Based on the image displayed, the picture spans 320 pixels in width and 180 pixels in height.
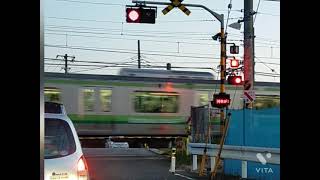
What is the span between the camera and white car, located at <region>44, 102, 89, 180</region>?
562 cm

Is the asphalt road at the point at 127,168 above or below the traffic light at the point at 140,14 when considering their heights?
below

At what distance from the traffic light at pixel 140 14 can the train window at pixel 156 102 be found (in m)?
11.8

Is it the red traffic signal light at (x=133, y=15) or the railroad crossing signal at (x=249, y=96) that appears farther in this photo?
the railroad crossing signal at (x=249, y=96)

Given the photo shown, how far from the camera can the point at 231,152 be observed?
13586mm

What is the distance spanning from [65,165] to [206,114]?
11.2m

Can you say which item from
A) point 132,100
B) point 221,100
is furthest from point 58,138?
point 132,100

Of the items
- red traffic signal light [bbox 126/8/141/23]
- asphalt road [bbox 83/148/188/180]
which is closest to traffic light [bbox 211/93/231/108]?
asphalt road [bbox 83/148/188/180]

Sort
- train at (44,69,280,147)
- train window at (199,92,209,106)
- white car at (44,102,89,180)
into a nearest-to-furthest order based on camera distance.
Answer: white car at (44,102,89,180), train at (44,69,280,147), train window at (199,92,209,106)

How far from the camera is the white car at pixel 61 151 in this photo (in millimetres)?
5617

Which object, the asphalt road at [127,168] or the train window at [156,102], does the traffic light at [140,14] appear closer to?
the asphalt road at [127,168]

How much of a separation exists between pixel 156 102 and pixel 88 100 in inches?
139

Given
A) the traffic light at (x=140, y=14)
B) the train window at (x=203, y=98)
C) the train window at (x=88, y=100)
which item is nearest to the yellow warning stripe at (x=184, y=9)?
the traffic light at (x=140, y=14)

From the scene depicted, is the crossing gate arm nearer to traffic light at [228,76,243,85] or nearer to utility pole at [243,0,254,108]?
utility pole at [243,0,254,108]

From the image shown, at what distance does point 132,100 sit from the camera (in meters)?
27.2
